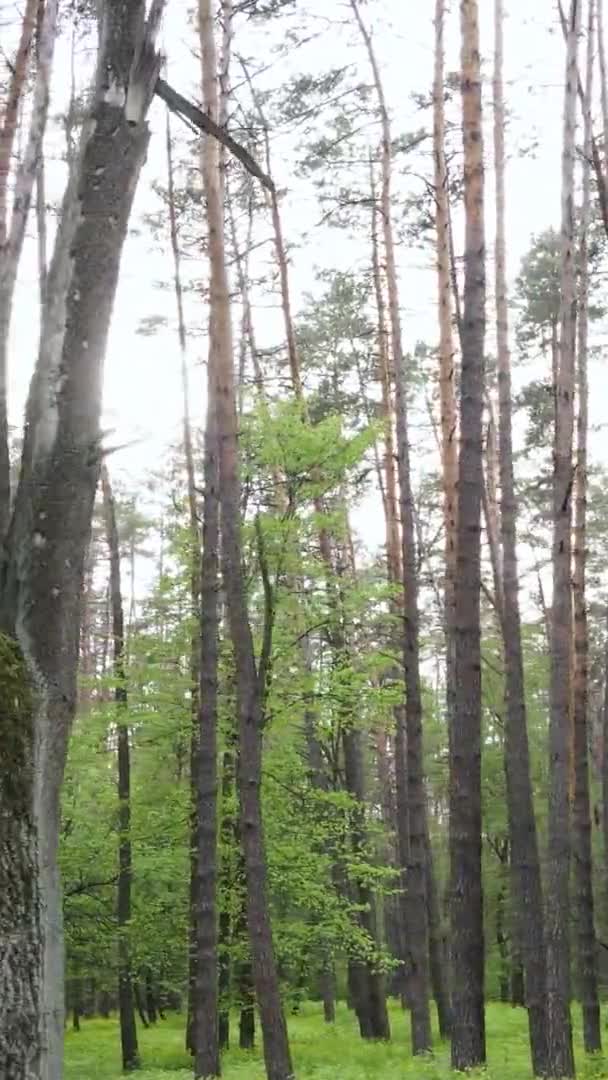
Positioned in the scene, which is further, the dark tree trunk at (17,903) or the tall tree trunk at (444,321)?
the tall tree trunk at (444,321)

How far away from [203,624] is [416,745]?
4037 mm

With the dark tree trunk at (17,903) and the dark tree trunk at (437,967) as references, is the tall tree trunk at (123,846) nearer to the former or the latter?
the dark tree trunk at (437,967)

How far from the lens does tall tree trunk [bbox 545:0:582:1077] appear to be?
10578 millimetres

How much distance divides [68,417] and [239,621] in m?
7.37

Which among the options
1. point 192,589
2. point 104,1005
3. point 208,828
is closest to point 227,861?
point 208,828

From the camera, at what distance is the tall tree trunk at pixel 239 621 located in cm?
951

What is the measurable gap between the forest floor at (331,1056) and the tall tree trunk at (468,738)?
70 cm

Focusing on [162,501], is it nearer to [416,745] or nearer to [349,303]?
[349,303]

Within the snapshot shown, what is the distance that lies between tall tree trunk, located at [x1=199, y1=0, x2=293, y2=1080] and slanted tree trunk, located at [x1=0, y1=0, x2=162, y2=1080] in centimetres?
731

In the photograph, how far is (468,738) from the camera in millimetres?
9602

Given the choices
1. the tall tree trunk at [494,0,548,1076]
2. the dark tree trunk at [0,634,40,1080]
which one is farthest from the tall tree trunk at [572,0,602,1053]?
the dark tree trunk at [0,634,40,1080]

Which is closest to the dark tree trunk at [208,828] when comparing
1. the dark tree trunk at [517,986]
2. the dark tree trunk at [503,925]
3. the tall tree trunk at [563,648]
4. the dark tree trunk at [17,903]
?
the tall tree trunk at [563,648]

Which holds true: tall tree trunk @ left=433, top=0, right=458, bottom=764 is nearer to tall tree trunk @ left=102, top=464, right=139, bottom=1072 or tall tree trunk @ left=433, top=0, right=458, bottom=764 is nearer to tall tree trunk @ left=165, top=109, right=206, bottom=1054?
tall tree trunk @ left=165, top=109, right=206, bottom=1054

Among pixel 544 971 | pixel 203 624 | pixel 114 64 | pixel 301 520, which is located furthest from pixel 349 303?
pixel 114 64
